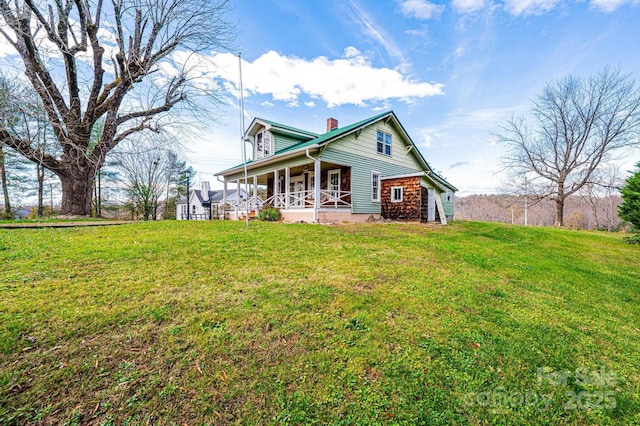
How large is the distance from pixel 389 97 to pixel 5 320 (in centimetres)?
1950

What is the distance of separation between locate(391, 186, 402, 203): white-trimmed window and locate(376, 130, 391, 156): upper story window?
2351 mm

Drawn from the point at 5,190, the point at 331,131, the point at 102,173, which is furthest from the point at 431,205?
the point at 5,190

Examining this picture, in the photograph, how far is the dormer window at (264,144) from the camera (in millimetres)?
14820

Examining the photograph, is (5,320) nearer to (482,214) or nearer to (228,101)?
(228,101)

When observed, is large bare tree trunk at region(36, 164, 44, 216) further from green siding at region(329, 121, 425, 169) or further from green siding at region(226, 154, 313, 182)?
green siding at region(329, 121, 425, 169)

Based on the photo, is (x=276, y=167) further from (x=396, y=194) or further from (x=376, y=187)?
(x=396, y=194)

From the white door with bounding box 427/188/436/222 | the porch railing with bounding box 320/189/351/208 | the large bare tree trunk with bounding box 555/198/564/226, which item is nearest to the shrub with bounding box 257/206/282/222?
the porch railing with bounding box 320/189/351/208

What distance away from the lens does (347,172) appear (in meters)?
12.9

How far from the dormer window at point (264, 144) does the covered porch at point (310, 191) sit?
1.17 meters

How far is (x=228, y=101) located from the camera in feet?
34.2

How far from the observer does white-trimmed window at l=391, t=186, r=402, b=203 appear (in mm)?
13023

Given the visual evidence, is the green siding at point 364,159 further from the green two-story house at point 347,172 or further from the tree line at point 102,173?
the tree line at point 102,173

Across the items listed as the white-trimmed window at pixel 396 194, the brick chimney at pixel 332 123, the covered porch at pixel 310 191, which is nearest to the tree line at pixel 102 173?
the covered porch at pixel 310 191

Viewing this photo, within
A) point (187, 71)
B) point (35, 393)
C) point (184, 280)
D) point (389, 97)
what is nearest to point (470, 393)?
point (35, 393)
